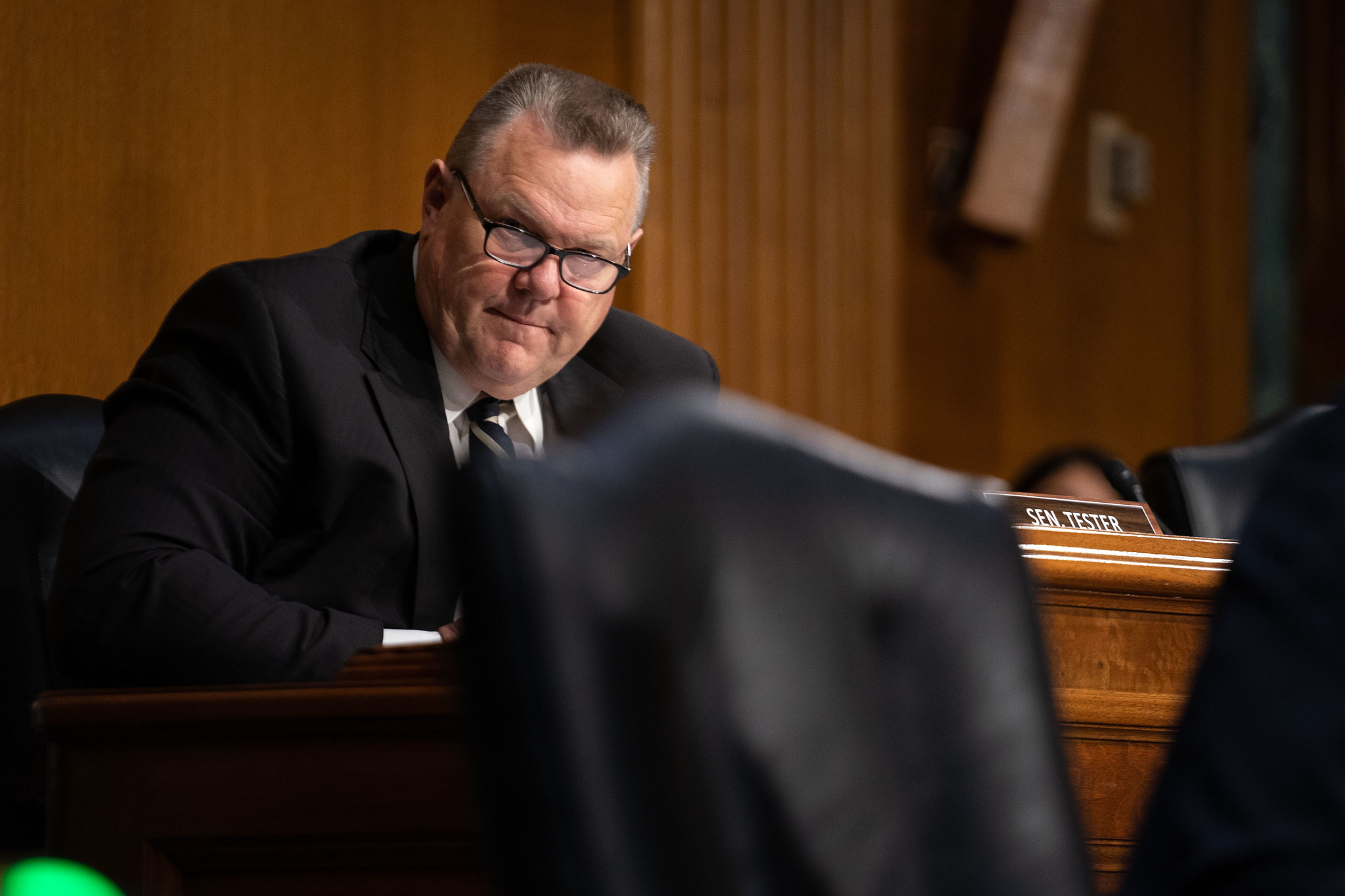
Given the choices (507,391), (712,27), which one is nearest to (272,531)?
(507,391)

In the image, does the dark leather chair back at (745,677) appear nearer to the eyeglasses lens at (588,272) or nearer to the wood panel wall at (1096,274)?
the eyeglasses lens at (588,272)

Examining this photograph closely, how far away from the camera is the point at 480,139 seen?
191 centimetres

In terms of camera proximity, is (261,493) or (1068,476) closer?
(261,493)

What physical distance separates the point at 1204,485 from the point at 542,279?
107cm

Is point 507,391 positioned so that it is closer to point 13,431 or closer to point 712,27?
point 13,431

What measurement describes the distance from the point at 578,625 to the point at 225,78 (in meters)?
2.18

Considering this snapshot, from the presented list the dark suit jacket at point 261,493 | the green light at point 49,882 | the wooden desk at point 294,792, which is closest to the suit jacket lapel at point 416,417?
the dark suit jacket at point 261,493

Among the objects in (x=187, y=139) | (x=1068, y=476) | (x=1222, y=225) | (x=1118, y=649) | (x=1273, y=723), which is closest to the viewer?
(x=1273, y=723)

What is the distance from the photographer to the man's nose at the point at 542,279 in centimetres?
185

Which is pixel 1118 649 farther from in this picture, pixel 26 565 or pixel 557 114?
pixel 26 565

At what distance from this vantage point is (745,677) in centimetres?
54

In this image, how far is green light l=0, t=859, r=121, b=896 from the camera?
0.85 metres

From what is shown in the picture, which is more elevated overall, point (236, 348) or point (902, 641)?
point (902, 641)

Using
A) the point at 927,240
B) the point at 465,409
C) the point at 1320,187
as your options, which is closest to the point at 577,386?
the point at 465,409
